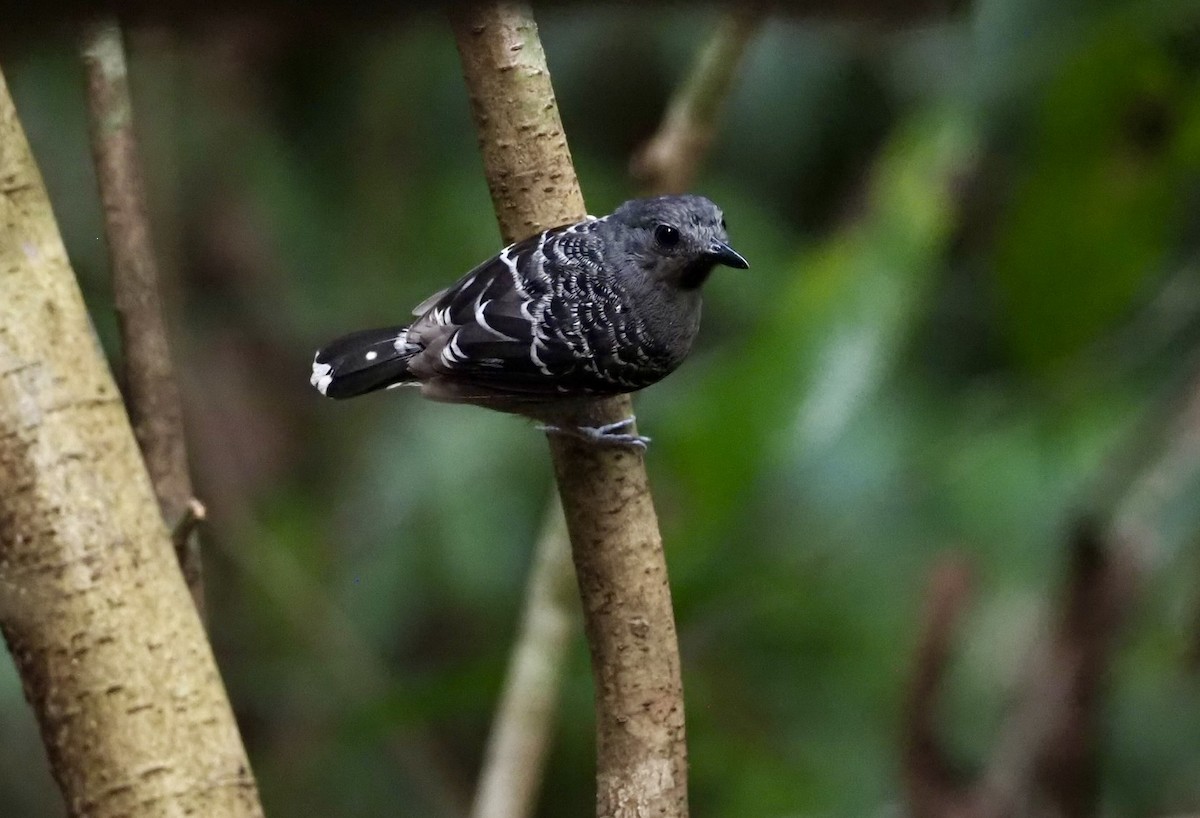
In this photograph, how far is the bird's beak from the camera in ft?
8.18

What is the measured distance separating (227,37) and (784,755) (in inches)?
139

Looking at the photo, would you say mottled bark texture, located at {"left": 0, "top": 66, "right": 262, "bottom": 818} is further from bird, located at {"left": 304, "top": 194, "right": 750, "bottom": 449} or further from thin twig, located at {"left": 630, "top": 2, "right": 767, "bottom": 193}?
thin twig, located at {"left": 630, "top": 2, "right": 767, "bottom": 193}

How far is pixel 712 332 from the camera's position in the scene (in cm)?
496

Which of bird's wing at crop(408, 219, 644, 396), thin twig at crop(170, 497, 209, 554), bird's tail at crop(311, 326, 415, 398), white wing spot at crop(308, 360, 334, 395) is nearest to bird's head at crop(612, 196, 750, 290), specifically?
bird's wing at crop(408, 219, 644, 396)

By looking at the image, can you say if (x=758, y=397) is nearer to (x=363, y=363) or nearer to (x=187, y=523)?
(x=363, y=363)

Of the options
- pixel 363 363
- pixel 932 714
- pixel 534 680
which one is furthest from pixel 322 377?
pixel 932 714

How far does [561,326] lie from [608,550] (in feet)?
2.19

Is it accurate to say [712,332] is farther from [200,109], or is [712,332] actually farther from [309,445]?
[200,109]

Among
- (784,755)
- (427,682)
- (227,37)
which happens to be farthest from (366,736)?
(227,37)

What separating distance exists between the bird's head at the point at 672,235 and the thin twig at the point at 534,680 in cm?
64

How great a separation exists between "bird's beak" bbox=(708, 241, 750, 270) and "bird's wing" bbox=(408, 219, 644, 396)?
0.72ft

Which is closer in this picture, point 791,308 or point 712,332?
point 791,308

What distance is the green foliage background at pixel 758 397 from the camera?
3230mm

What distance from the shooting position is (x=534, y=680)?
298 cm
